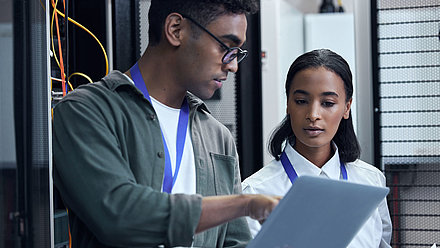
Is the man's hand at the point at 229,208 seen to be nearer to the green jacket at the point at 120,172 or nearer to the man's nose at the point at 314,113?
the green jacket at the point at 120,172

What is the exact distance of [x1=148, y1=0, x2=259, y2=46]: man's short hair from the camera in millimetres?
1307

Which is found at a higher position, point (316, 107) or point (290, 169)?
point (316, 107)

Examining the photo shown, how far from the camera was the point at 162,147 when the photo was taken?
129cm

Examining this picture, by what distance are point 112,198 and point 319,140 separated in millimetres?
946

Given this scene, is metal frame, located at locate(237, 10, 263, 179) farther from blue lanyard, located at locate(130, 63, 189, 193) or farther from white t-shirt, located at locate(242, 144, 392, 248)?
blue lanyard, located at locate(130, 63, 189, 193)

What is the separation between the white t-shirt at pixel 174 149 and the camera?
1.33 meters

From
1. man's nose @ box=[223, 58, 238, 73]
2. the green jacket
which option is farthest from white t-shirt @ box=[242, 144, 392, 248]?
man's nose @ box=[223, 58, 238, 73]

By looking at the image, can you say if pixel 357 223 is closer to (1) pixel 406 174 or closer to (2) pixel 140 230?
(2) pixel 140 230

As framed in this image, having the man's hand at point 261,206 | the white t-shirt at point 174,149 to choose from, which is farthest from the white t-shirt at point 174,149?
the man's hand at point 261,206

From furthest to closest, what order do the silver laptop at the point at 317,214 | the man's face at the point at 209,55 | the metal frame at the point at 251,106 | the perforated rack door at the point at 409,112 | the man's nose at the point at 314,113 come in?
1. the metal frame at the point at 251,106
2. the perforated rack door at the point at 409,112
3. the man's nose at the point at 314,113
4. the man's face at the point at 209,55
5. the silver laptop at the point at 317,214

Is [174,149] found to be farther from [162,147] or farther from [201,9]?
[201,9]

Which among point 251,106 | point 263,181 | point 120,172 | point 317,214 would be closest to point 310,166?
point 263,181

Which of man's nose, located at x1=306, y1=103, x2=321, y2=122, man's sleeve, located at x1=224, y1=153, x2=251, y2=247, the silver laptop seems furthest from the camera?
man's nose, located at x1=306, y1=103, x2=321, y2=122

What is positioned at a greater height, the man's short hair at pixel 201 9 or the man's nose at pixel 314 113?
the man's short hair at pixel 201 9
